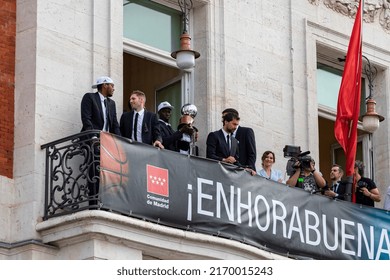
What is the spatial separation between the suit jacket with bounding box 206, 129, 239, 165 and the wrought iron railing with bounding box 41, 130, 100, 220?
1.83 m

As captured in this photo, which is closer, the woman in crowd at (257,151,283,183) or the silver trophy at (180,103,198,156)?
the silver trophy at (180,103,198,156)

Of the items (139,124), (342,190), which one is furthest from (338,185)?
(139,124)

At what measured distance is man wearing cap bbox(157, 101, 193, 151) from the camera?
21.5 meters

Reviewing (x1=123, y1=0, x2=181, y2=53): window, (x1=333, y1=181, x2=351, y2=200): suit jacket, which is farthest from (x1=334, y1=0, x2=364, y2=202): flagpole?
(x1=123, y1=0, x2=181, y2=53): window

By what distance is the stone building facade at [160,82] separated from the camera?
66.4 ft

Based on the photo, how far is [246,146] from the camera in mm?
22141

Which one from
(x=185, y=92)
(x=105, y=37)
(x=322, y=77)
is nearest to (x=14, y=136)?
(x=105, y=37)

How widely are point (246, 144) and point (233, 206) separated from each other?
4.37 ft

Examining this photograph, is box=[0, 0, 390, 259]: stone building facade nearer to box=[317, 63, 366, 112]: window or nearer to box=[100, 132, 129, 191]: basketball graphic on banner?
box=[317, 63, 366, 112]: window

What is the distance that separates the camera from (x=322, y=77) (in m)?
25.9

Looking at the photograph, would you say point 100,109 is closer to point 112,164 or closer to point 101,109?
point 101,109

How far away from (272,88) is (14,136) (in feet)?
15.3

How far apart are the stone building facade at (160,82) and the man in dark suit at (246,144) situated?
790mm

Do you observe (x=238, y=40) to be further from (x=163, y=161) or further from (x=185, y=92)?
(x=163, y=161)
